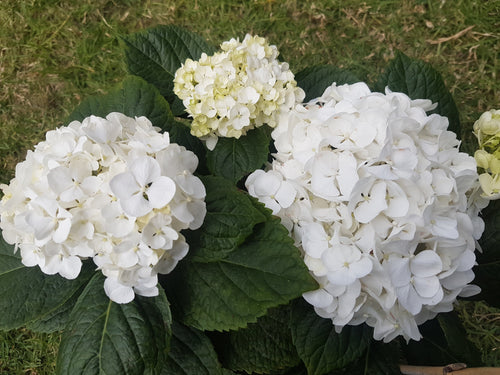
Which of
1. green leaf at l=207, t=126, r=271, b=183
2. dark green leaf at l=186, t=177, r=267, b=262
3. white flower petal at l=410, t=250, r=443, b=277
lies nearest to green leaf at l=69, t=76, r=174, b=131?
green leaf at l=207, t=126, r=271, b=183

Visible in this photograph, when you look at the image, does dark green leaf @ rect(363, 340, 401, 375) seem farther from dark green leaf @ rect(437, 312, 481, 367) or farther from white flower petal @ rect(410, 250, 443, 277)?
white flower petal @ rect(410, 250, 443, 277)

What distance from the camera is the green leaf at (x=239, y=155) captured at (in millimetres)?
1102

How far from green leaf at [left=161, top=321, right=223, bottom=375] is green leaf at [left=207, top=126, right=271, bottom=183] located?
1.17ft

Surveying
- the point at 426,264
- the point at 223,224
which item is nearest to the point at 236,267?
the point at 223,224

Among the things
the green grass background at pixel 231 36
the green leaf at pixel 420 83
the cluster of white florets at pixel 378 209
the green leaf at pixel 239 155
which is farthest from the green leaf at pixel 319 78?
the green grass background at pixel 231 36

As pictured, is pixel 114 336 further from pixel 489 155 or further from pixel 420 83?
pixel 420 83

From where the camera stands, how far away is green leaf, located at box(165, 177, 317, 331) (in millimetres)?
904

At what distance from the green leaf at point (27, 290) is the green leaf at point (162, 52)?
504 millimetres

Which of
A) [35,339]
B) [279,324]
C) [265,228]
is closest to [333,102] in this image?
[265,228]

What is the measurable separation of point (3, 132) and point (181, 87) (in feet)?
5.44

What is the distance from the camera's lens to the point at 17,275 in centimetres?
100

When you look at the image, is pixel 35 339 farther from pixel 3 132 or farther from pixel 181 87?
pixel 181 87

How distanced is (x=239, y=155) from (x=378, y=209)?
1.27ft

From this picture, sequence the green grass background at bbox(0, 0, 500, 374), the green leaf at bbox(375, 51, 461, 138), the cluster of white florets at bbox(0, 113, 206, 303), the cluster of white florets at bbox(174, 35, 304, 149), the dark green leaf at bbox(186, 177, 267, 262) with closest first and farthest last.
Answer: the cluster of white florets at bbox(0, 113, 206, 303), the dark green leaf at bbox(186, 177, 267, 262), the cluster of white florets at bbox(174, 35, 304, 149), the green leaf at bbox(375, 51, 461, 138), the green grass background at bbox(0, 0, 500, 374)
